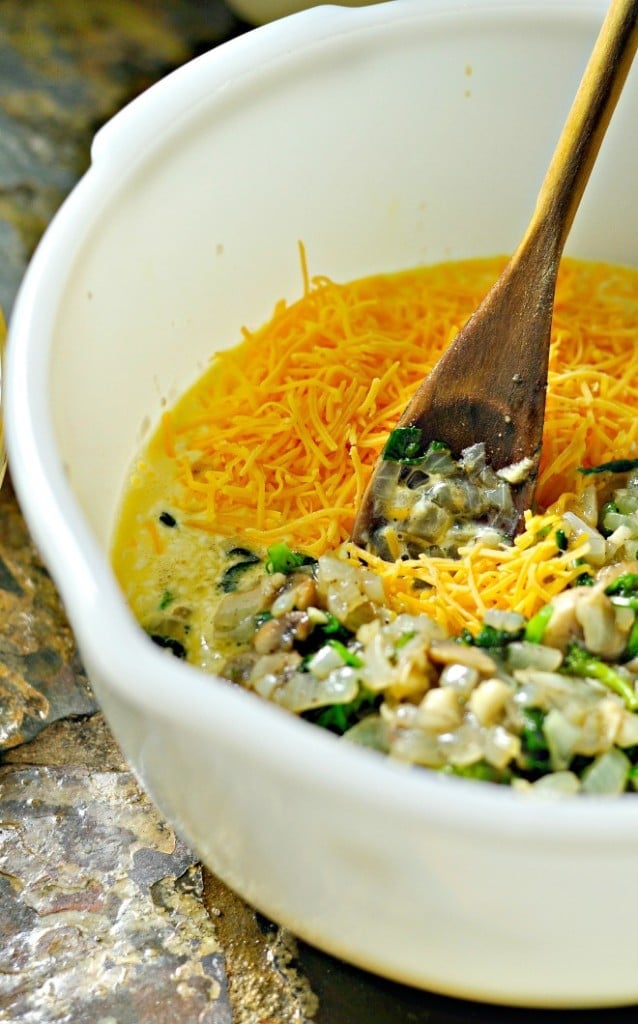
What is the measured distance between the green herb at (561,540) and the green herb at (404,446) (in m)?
0.26

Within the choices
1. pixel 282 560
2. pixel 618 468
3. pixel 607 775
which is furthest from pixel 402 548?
pixel 607 775

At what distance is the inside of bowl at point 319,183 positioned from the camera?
1.78 m

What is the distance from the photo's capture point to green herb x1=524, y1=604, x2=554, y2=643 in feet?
4.49

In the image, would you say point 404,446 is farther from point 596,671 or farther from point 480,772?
Answer: point 480,772

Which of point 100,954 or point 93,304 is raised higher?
point 93,304

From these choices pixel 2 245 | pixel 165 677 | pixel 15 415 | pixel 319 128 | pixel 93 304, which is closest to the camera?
pixel 165 677

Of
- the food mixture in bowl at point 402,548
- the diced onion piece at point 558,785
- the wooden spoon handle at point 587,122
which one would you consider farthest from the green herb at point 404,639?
the wooden spoon handle at point 587,122

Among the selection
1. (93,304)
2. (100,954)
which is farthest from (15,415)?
(100,954)

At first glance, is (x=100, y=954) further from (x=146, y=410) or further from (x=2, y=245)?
(x=2, y=245)

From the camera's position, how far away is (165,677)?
3.40 feet

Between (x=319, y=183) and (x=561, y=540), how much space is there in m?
0.92

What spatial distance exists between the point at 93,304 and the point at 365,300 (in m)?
0.57

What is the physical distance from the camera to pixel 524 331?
1.76 metres

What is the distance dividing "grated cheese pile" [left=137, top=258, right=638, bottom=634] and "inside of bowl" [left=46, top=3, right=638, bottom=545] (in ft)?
0.33
